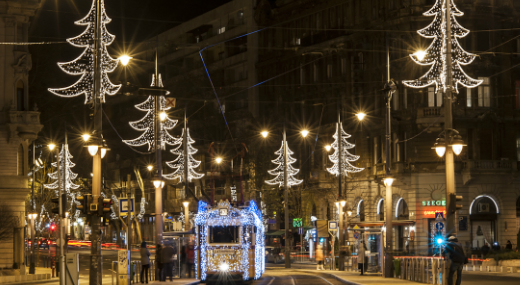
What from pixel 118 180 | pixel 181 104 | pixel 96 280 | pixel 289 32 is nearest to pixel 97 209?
pixel 96 280

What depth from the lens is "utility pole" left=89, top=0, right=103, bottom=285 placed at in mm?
22438

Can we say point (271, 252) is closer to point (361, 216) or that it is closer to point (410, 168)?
point (361, 216)

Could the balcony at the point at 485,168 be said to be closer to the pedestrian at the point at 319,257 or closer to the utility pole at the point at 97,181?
the pedestrian at the point at 319,257

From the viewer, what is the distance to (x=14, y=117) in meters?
41.2

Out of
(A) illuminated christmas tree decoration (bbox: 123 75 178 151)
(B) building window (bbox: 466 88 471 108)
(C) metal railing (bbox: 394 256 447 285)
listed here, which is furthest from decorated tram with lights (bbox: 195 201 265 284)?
(B) building window (bbox: 466 88 471 108)

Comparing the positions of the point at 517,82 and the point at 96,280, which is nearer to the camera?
the point at 96,280

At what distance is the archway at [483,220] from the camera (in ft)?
183

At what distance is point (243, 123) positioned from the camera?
7556 centimetres

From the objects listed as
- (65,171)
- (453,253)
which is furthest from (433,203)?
(453,253)

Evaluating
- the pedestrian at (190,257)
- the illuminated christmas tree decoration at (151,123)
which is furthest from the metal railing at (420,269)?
the illuminated christmas tree decoration at (151,123)

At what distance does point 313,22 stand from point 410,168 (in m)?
18.9

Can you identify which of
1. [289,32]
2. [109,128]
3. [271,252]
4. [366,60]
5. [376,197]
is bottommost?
[271,252]

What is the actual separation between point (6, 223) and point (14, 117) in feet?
19.2

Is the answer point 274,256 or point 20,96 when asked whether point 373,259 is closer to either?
point 274,256
